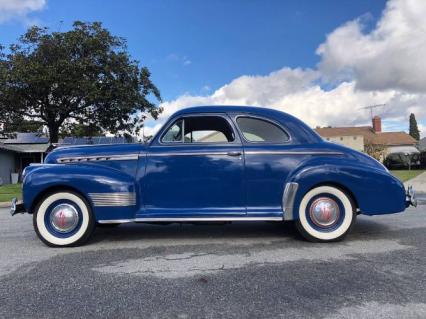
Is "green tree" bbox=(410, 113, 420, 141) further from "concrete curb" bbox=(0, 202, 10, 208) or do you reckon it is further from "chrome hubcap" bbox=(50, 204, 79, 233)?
"chrome hubcap" bbox=(50, 204, 79, 233)

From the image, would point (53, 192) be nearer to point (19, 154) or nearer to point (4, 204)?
point (4, 204)

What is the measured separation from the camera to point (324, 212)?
5.45 metres

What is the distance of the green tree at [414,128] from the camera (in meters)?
83.6

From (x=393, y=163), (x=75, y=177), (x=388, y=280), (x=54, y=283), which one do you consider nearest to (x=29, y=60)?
(x=75, y=177)

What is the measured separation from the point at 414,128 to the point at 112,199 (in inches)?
3537

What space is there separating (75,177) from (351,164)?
3528 mm

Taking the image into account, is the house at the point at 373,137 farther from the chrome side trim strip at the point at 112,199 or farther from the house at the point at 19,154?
the chrome side trim strip at the point at 112,199

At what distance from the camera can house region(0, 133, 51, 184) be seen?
3042 centimetres

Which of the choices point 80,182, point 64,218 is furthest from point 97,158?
point 64,218

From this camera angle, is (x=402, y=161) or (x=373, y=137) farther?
(x=373, y=137)

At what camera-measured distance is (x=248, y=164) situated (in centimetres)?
547

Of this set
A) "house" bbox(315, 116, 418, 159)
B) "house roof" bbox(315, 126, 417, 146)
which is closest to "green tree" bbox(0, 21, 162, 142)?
"house" bbox(315, 116, 418, 159)

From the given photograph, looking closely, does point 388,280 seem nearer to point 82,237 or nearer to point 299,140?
point 299,140

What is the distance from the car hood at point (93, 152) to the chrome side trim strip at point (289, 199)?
6.35 ft
